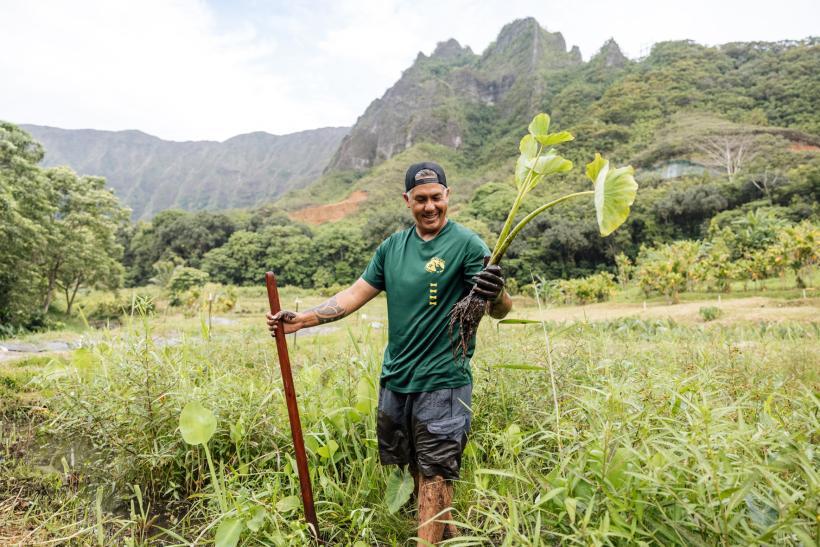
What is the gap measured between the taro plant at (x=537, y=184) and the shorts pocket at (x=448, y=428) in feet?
0.95

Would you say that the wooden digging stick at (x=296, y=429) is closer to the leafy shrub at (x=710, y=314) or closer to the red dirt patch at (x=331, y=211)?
the leafy shrub at (x=710, y=314)

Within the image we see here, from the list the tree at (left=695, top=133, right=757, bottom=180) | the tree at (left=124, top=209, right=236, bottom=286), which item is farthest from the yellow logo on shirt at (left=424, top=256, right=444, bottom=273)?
the tree at (left=124, top=209, right=236, bottom=286)

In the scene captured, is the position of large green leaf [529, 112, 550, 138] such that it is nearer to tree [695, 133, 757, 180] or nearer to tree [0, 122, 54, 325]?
tree [0, 122, 54, 325]

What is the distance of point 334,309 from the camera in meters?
2.14

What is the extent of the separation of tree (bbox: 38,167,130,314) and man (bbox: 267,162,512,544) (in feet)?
62.0

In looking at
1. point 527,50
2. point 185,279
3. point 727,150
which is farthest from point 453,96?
point 185,279

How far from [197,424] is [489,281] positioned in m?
1.36

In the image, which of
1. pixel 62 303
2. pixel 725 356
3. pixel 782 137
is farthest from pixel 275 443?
pixel 782 137

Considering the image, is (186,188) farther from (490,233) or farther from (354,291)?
(354,291)

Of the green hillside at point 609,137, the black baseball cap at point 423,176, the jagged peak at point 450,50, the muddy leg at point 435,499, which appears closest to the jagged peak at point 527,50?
the green hillside at point 609,137

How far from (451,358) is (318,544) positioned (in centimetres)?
100

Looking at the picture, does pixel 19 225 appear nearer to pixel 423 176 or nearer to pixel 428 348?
pixel 423 176

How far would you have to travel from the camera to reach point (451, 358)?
6.14 ft

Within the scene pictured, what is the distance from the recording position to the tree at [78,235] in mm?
17047
